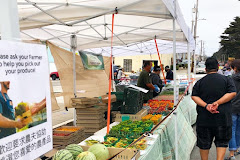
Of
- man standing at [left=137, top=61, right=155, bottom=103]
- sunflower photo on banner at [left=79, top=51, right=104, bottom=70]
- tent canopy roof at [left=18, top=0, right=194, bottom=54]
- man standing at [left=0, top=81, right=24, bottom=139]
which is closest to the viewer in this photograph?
man standing at [left=0, top=81, right=24, bottom=139]

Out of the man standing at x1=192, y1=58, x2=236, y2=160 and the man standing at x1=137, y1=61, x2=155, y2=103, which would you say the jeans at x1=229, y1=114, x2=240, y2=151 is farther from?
the man standing at x1=137, y1=61, x2=155, y2=103

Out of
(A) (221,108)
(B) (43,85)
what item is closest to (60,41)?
(A) (221,108)

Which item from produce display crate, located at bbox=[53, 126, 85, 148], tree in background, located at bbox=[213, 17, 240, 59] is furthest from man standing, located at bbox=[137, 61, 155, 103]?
tree in background, located at bbox=[213, 17, 240, 59]

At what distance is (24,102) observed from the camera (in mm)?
1438

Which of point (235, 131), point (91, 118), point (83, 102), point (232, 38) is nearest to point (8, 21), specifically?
point (83, 102)

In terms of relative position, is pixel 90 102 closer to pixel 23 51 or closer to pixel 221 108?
pixel 221 108

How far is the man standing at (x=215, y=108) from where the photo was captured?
4098 millimetres

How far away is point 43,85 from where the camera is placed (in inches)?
62.9

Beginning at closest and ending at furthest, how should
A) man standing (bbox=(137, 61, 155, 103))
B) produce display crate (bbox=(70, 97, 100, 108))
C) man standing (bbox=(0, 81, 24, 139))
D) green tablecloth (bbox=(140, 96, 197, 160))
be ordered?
man standing (bbox=(0, 81, 24, 139))
green tablecloth (bbox=(140, 96, 197, 160))
produce display crate (bbox=(70, 97, 100, 108))
man standing (bbox=(137, 61, 155, 103))

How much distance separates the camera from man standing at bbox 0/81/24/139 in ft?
4.27

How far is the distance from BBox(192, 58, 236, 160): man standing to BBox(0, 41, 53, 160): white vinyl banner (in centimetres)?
318

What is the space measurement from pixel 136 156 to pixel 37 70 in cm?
167

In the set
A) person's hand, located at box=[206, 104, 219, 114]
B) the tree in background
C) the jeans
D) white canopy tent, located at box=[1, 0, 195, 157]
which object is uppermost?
the tree in background

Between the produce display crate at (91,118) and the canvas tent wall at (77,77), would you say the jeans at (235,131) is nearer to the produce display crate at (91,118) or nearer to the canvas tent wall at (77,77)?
the produce display crate at (91,118)
